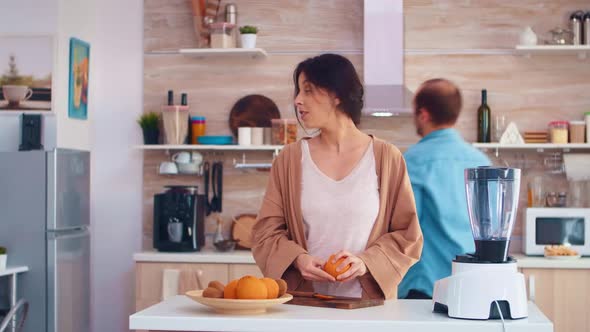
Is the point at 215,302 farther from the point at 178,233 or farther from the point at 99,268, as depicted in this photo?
the point at 99,268

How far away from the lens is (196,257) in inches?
196

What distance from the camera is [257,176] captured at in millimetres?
5496

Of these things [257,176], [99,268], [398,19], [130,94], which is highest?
[398,19]

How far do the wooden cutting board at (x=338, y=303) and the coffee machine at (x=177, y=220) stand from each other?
281cm

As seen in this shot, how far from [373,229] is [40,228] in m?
2.52

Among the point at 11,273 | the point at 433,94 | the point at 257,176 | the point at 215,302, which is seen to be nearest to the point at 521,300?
the point at 215,302

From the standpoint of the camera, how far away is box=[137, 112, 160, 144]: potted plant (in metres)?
5.39

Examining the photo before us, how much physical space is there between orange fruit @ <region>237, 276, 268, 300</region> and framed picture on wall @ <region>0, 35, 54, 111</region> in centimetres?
318

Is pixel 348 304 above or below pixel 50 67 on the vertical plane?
below

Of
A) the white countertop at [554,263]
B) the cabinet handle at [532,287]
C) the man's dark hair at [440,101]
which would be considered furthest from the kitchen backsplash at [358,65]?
the man's dark hair at [440,101]

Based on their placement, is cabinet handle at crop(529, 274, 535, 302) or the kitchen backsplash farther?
the kitchen backsplash

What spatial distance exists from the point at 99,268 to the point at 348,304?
3.61 metres

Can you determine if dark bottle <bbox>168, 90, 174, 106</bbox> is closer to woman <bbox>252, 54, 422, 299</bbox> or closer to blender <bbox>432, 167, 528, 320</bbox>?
woman <bbox>252, 54, 422, 299</bbox>

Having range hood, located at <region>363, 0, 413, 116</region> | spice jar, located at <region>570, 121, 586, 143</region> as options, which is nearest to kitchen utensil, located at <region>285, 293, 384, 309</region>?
range hood, located at <region>363, 0, 413, 116</region>
